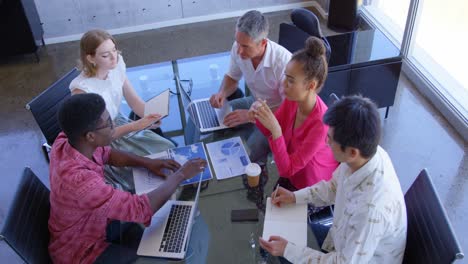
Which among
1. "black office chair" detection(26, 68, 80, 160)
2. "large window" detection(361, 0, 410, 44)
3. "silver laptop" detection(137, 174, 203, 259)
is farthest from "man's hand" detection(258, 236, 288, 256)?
"large window" detection(361, 0, 410, 44)

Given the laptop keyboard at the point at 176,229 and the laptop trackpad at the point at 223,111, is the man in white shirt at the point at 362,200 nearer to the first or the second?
the laptop keyboard at the point at 176,229

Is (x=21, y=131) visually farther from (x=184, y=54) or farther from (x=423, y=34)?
Answer: (x=423, y=34)

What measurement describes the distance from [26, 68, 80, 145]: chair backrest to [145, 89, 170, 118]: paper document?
1.90ft

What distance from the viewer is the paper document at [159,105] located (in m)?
2.34

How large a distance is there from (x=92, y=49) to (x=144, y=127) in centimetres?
55

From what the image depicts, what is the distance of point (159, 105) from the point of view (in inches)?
95.6

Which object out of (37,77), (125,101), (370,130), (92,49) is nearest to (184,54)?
(37,77)

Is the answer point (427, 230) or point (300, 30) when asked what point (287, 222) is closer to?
point (427, 230)

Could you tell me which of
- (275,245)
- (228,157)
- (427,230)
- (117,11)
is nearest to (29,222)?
(228,157)

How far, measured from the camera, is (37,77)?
445 cm

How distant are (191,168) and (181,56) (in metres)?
3.01

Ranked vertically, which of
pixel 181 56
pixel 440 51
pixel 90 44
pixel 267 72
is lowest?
pixel 181 56

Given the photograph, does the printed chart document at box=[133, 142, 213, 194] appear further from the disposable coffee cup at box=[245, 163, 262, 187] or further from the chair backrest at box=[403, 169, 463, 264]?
the chair backrest at box=[403, 169, 463, 264]

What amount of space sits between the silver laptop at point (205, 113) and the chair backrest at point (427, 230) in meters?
1.05
